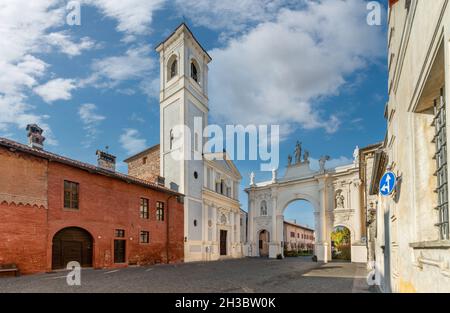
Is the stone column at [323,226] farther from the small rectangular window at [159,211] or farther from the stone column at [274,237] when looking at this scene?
the small rectangular window at [159,211]

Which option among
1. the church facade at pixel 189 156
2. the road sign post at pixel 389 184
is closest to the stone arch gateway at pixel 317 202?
the church facade at pixel 189 156

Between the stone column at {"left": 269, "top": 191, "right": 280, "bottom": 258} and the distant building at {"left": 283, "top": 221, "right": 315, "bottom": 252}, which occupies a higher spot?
the stone column at {"left": 269, "top": 191, "right": 280, "bottom": 258}

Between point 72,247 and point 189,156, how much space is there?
50.8 feet

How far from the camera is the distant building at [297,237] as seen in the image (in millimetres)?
68900

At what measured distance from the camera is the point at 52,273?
1639 centimetres

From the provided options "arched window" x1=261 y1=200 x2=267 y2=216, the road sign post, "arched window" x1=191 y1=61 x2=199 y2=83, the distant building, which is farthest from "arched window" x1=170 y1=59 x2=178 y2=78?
the distant building

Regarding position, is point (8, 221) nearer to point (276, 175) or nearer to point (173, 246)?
point (173, 246)

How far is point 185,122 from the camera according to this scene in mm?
32531

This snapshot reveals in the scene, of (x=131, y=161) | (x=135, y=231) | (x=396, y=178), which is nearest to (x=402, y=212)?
(x=396, y=178)

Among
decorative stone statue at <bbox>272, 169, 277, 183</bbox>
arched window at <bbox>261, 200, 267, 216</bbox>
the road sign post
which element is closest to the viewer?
the road sign post

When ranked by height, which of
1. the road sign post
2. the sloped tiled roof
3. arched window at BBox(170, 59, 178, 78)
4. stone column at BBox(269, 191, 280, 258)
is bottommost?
stone column at BBox(269, 191, 280, 258)

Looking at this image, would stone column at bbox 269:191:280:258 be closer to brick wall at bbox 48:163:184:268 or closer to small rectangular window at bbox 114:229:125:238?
brick wall at bbox 48:163:184:268

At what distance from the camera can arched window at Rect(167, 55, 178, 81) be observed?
3469cm
